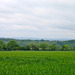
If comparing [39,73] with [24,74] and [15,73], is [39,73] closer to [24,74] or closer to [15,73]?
[24,74]

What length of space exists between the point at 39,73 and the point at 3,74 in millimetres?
1872

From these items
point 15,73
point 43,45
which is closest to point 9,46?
point 43,45

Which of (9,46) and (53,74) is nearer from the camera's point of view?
(53,74)

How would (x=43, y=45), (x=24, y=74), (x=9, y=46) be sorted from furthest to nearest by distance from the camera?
(x=43, y=45)
(x=9, y=46)
(x=24, y=74)

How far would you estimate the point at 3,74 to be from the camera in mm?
6934

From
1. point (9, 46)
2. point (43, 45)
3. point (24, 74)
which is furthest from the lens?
point (43, 45)

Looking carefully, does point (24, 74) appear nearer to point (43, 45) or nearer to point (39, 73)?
point (39, 73)

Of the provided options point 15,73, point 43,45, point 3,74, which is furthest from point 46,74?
point 43,45

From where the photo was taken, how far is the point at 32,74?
6945mm

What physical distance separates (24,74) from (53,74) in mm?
1500

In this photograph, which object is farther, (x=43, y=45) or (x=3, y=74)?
(x=43, y=45)

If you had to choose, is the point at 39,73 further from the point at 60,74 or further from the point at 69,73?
the point at 69,73

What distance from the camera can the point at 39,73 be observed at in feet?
23.3

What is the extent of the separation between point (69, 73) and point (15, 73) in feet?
9.50
